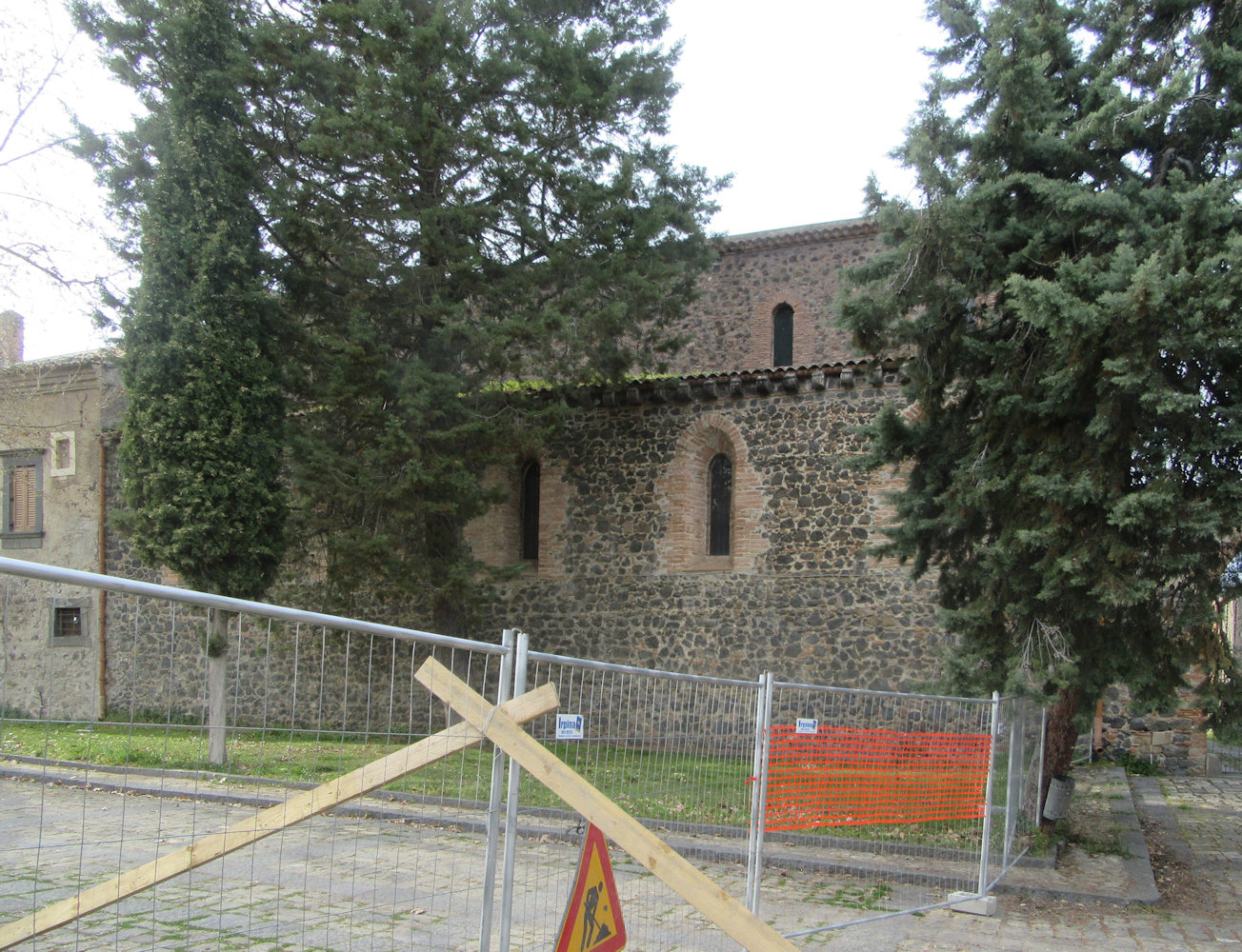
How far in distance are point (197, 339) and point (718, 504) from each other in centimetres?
A: 805

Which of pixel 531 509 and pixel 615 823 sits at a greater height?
pixel 615 823

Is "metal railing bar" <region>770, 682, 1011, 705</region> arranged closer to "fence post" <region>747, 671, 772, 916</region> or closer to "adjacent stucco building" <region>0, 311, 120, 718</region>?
Result: "fence post" <region>747, 671, 772, 916</region>

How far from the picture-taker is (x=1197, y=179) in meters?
9.20

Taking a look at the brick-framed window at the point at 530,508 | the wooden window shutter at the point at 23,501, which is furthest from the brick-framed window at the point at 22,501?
the brick-framed window at the point at 530,508

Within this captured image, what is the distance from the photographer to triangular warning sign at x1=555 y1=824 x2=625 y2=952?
3709 millimetres

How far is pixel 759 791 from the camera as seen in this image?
5.95 m

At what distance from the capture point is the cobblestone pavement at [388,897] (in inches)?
123

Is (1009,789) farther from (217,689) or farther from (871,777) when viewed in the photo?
(217,689)

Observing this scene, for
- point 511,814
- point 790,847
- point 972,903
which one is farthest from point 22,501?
point 511,814

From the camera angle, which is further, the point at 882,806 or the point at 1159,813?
the point at 1159,813

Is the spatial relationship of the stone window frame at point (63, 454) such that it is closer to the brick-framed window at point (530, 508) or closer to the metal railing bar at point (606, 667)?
the brick-framed window at point (530, 508)

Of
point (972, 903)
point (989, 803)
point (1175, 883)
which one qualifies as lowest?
point (1175, 883)

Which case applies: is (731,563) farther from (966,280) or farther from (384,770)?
(384,770)

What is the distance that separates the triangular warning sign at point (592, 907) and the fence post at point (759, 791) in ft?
6.66
